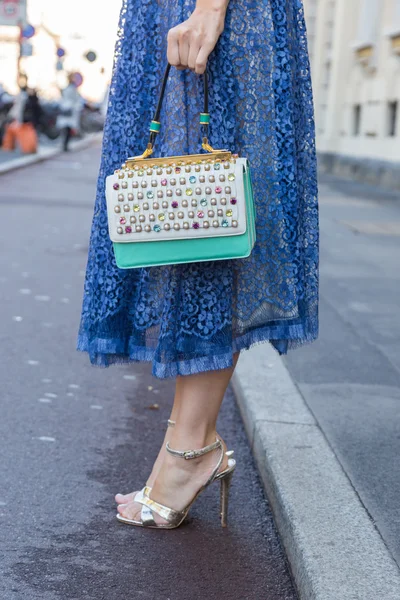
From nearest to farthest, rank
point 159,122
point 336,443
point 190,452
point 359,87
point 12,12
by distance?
point 159,122 < point 190,452 < point 336,443 < point 12,12 < point 359,87

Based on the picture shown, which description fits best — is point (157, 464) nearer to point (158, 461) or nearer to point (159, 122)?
point (158, 461)

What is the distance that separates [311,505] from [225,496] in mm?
227

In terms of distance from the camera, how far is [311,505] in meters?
2.79

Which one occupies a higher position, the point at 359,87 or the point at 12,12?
the point at 12,12

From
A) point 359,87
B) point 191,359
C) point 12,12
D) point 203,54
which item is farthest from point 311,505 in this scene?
point 359,87

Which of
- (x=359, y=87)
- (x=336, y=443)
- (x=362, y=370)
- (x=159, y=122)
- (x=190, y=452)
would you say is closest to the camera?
(x=159, y=122)

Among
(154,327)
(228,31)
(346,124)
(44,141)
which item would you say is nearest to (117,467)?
(154,327)

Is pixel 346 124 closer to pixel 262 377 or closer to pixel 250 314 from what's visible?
pixel 262 377

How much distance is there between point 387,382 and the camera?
14.4ft

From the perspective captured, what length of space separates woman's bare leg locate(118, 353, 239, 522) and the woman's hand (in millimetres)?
743

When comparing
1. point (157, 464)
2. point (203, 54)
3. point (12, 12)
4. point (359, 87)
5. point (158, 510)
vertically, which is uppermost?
point (203, 54)

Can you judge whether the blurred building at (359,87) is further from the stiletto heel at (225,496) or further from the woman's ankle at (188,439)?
the woman's ankle at (188,439)

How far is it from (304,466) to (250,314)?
0.70 metres

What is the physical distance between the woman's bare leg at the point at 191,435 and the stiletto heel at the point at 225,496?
0.09 m
